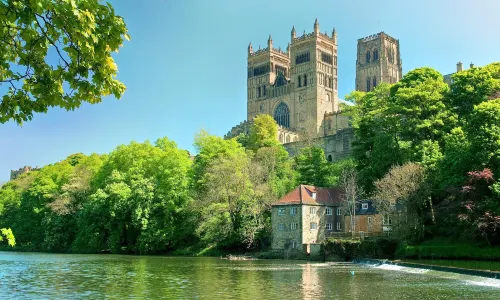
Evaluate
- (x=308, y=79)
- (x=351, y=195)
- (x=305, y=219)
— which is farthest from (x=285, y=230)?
(x=308, y=79)

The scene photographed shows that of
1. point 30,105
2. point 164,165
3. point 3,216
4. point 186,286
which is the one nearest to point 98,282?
point 186,286

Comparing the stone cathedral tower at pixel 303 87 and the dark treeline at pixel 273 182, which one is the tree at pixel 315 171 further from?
the stone cathedral tower at pixel 303 87

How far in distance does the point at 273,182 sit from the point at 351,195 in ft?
40.4

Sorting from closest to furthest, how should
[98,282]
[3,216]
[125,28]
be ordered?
[125,28], [98,282], [3,216]

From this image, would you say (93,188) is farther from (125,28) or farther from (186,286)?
(125,28)

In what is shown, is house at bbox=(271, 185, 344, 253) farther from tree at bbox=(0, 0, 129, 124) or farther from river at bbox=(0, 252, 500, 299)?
tree at bbox=(0, 0, 129, 124)

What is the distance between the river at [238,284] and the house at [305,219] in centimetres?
1780

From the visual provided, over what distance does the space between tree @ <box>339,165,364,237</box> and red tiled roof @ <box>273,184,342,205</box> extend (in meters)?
0.98

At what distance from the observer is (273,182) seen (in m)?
67.2

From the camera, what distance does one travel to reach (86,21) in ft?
27.5

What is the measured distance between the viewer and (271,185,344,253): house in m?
56.5

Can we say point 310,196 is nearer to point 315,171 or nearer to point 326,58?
point 315,171

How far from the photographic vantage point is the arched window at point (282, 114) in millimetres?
128375

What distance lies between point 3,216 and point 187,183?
41296 mm
